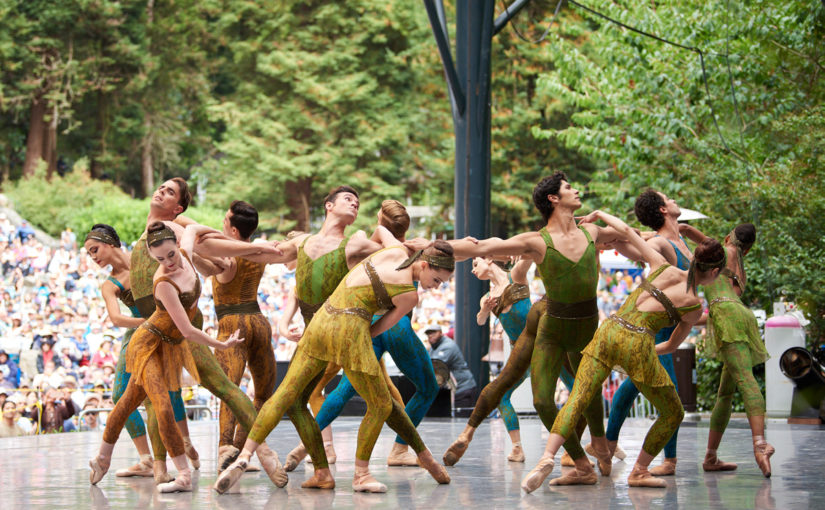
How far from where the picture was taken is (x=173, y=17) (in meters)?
41.3

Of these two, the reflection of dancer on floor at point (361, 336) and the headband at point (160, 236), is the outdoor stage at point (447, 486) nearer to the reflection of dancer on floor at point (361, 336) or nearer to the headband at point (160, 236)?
the reflection of dancer on floor at point (361, 336)

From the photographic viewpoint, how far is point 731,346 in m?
7.15

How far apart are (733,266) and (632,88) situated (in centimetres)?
1063

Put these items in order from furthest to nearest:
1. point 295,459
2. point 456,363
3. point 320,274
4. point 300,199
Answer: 1. point 300,199
2. point 456,363
3. point 295,459
4. point 320,274

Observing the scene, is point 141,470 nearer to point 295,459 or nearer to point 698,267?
point 295,459

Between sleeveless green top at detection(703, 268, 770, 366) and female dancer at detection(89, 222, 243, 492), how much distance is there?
310cm

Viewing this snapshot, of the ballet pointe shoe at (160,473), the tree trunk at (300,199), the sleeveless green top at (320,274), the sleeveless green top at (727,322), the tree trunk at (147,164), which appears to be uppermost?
the tree trunk at (147,164)

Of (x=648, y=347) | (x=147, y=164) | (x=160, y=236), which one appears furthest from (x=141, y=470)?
(x=147, y=164)

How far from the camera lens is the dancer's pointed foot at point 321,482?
6.39 metres

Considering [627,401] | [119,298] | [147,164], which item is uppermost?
[147,164]

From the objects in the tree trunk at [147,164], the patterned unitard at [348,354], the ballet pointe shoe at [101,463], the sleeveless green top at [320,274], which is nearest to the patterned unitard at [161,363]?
the ballet pointe shoe at [101,463]

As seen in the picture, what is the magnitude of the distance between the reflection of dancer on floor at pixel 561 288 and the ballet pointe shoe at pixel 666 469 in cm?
67

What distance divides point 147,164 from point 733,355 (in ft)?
119

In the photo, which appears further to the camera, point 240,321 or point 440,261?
point 240,321
